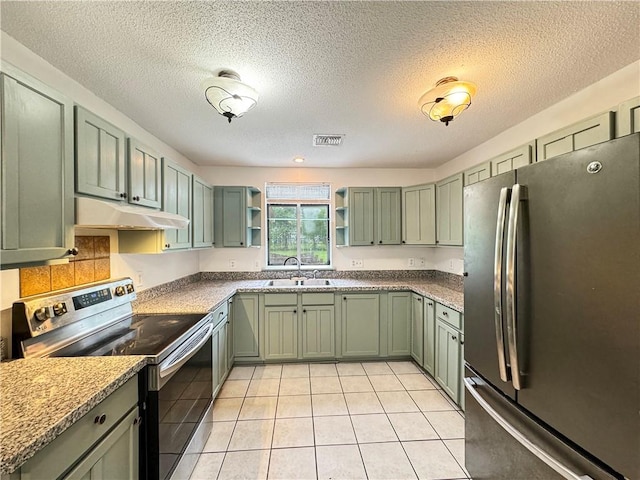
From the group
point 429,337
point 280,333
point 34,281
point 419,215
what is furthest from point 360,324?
point 34,281

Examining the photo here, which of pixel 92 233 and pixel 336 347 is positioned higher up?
pixel 92 233

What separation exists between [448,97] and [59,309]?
8.40 ft

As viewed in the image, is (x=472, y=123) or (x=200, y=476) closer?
(x=200, y=476)

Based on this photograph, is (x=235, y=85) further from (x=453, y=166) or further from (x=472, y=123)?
(x=453, y=166)

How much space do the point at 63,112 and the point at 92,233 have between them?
0.91 meters

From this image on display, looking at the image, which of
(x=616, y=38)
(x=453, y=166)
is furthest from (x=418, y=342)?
(x=616, y=38)

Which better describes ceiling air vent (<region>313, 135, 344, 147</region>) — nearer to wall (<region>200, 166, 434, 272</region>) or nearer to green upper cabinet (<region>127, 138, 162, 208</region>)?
wall (<region>200, 166, 434, 272</region>)

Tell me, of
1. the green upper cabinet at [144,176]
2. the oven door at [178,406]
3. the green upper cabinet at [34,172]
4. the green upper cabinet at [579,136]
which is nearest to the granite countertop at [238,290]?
the oven door at [178,406]

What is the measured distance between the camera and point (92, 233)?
1.86 meters

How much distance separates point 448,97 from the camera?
5.48 ft

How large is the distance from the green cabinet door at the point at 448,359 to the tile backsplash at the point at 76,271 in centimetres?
278

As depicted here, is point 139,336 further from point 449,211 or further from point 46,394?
point 449,211

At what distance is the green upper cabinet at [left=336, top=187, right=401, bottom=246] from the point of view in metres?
3.50

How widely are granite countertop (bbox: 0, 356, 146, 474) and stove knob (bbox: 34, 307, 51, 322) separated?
193 millimetres
